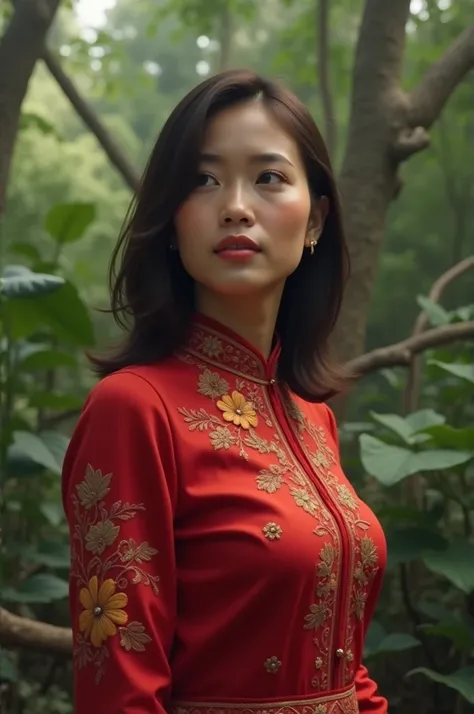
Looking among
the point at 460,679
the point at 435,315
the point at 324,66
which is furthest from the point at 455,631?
the point at 324,66

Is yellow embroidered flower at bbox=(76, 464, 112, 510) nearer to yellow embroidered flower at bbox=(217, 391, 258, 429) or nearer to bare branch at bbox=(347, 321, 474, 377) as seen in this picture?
yellow embroidered flower at bbox=(217, 391, 258, 429)

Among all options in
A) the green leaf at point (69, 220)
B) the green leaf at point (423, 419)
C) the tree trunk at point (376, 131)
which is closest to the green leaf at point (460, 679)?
the green leaf at point (423, 419)

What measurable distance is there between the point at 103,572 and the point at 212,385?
0.23 m

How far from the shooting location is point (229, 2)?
2953 mm

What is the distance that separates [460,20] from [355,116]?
5.16 ft

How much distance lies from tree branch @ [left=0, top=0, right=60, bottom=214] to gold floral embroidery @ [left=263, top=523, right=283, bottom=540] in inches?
42.8

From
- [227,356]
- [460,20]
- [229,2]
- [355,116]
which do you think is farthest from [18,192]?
[227,356]

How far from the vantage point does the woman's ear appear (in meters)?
1.03

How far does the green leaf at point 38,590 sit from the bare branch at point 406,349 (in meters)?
0.70

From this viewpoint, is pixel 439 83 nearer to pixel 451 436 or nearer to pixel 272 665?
pixel 451 436

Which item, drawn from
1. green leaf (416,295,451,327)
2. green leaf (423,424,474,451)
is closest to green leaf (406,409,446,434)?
green leaf (423,424,474,451)

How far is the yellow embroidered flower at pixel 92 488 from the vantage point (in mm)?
816

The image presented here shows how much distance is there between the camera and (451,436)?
1.68 m

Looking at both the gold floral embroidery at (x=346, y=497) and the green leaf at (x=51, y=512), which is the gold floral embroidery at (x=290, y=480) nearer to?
the gold floral embroidery at (x=346, y=497)
